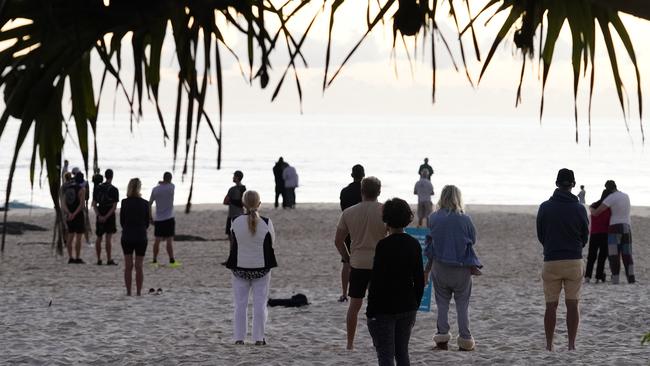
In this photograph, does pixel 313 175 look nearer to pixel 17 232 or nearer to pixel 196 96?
pixel 17 232

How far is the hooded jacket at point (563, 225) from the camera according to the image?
29.0ft

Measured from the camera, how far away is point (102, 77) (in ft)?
12.2

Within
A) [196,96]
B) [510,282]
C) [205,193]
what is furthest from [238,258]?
[205,193]

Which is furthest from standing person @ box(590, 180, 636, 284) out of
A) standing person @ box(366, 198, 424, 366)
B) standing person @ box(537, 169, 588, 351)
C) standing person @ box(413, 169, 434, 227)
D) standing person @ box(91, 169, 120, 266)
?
standing person @ box(413, 169, 434, 227)

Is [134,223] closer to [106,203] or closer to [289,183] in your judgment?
[106,203]

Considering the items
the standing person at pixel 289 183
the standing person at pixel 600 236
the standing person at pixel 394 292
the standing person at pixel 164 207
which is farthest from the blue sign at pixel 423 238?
the standing person at pixel 289 183

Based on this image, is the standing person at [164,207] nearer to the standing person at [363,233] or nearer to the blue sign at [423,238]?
the blue sign at [423,238]

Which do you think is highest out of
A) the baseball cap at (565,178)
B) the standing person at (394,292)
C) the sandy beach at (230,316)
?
the baseball cap at (565,178)

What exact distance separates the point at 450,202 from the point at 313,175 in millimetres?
81416

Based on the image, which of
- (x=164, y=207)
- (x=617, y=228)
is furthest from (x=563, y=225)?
(x=164, y=207)

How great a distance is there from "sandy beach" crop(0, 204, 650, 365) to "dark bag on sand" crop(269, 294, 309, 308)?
0.24 m

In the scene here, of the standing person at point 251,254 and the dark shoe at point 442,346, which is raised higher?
the standing person at point 251,254

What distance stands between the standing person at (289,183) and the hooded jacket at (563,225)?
2461 cm

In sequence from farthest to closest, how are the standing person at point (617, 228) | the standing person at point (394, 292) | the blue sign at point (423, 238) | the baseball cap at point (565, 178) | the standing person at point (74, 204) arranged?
the standing person at point (74, 204) → the standing person at point (617, 228) → the blue sign at point (423, 238) → the baseball cap at point (565, 178) → the standing person at point (394, 292)
